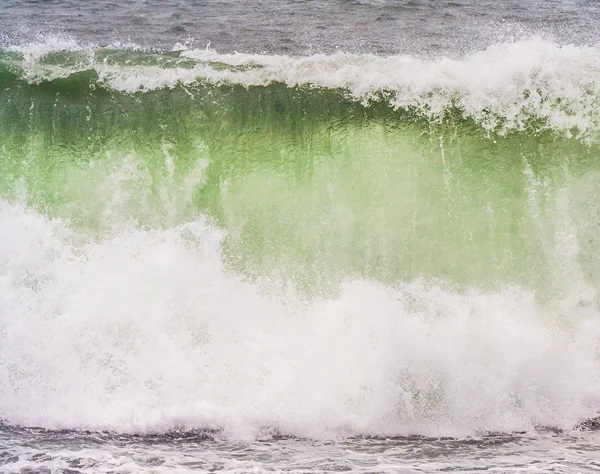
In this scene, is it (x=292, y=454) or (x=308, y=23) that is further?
(x=308, y=23)

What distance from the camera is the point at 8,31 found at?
8.13 meters

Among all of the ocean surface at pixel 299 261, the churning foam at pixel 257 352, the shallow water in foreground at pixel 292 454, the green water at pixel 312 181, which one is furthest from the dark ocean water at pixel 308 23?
the shallow water in foreground at pixel 292 454

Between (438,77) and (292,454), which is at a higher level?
(438,77)

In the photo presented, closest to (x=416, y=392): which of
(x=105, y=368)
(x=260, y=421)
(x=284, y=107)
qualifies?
(x=260, y=421)

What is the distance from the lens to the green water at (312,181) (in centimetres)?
559

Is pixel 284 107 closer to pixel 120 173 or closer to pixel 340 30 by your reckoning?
pixel 120 173

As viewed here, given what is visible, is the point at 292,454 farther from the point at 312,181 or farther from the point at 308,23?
the point at 308,23

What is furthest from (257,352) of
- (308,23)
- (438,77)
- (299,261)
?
(308,23)

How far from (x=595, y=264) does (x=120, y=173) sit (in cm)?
499

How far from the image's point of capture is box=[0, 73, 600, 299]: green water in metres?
5.59

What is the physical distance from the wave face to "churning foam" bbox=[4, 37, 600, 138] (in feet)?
0.08

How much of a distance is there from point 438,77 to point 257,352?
11.7 ft

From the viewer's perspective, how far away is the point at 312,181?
5957 mm

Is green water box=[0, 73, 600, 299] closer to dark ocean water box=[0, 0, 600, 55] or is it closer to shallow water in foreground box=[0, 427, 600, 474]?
shallow water in foreground box=[0, 427, 600, 474]
